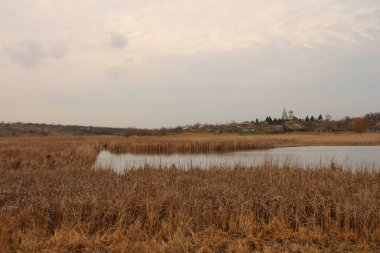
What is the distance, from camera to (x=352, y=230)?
6.18 m

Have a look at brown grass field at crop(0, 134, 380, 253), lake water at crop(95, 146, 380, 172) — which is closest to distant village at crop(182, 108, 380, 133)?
lake water at crop(95, 146, 380, 172)

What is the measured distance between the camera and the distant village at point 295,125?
282 ft

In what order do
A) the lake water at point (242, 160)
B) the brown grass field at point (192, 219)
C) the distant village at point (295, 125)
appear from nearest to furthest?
1. the brown grass field at point (192, 219)
2. the lake water at point (242, 160)
3. the distant village at point (295, 125)

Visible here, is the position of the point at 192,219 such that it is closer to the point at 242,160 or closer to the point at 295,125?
the point at 242,160

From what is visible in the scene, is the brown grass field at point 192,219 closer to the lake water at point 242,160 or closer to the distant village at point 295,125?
the lake water at point 242,160

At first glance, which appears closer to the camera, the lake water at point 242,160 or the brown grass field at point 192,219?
the brown grass field at point 192,219

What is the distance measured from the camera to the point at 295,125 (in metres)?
95.5

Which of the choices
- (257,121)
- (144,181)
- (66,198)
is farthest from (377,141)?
(257,121)

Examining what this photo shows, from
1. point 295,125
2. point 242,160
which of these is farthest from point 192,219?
point 295,125

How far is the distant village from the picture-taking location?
8600 cm

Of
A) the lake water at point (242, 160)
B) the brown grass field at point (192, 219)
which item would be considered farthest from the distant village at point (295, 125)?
the brown grass field at point (192, 219)

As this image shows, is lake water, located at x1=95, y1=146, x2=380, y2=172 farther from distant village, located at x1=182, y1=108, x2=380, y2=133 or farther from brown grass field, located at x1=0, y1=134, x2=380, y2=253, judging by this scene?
distant village, located at x1=182, y1=108, x2=380, y2=133

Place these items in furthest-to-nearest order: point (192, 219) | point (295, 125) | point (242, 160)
→ 1. point (295, 125)
2. point (242, 160)
3. point (192, 219)

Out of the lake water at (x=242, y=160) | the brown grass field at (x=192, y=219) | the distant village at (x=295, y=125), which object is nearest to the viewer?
the brown grass field at (x=192, y=219)
